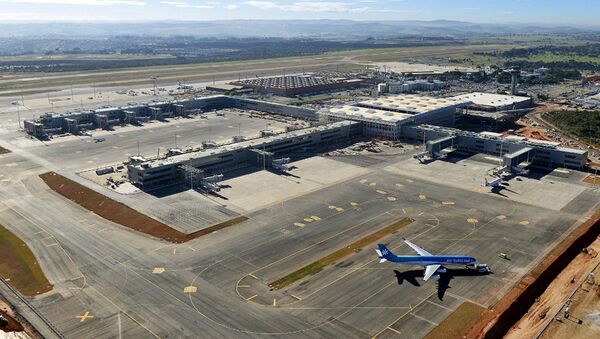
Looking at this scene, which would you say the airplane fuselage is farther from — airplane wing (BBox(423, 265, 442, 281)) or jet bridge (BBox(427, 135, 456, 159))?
jet bridge (BBox(427, 135, 456, 159))

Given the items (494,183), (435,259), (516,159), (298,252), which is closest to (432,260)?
(435,259)

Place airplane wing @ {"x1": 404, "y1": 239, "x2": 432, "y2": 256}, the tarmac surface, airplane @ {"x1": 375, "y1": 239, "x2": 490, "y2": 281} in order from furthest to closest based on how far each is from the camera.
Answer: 1. airplane wing @ {"x1": 404, "y1": 239, "x2": 432, "y2": 256}
2. airplane @ {"x1": 375, "y1": 239, "x2": 490, "y2": 281}
3. the tarmac surface

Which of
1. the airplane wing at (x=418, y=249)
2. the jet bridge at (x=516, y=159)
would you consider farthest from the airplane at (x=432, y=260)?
the jet bridge at (x=516, y=159)

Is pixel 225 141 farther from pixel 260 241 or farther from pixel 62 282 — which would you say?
pixel 62 282

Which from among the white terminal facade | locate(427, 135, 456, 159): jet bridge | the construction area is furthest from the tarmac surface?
the white terminal facade

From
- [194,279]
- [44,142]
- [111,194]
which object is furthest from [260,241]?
[44,142]

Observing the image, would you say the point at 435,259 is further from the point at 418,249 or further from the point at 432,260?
the point at 418,249

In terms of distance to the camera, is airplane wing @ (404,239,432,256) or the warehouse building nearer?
airplane wing @ (404,239,432,256)
